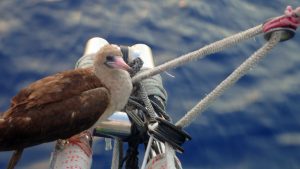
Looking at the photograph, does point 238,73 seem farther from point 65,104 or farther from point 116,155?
point 116,155

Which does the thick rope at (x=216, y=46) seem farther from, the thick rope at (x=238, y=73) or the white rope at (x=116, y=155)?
the white rope at (x=116, y=155)

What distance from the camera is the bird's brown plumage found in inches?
145

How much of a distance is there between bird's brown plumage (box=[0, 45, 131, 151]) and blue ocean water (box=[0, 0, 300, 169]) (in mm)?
2322

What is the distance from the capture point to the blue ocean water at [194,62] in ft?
21.0

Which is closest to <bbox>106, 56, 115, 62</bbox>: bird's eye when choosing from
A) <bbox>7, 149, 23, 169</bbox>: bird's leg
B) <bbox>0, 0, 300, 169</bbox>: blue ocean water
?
<bbox>7, 149, 23, 169</bbox>: bird's leg

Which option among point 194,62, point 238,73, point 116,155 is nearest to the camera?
point 238,73

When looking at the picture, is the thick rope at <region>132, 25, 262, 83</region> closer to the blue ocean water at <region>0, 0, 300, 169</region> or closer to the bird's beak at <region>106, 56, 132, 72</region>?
the bird's beak at <region>106, 56, 132, 72</region>

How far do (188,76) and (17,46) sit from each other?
285 cm

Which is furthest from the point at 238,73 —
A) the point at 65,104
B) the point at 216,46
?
the point at 65,104

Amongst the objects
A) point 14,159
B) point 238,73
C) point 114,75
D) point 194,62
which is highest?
point 194,62

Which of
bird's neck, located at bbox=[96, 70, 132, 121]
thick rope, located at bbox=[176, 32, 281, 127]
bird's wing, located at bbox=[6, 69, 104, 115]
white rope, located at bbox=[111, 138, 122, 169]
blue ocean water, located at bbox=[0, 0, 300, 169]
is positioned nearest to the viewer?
thick rope, located at bbox=[176, 32, 281, 127]

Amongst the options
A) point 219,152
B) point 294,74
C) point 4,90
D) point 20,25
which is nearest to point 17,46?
point 20,25

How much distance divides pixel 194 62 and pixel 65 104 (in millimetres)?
4330

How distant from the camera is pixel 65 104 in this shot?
3.83 meters
